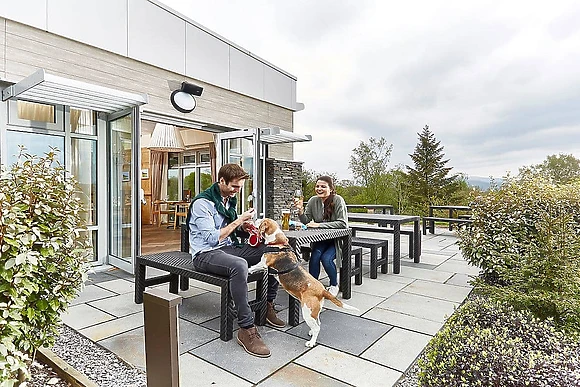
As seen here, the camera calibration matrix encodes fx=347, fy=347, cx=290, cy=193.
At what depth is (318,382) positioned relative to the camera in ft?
5.94

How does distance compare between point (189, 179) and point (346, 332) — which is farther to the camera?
point (189, 179)

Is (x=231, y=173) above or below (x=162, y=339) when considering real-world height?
above

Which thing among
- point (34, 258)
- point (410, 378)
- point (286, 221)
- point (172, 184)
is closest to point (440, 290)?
point (286, 221)

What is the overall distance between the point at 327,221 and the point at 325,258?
36 centimetres

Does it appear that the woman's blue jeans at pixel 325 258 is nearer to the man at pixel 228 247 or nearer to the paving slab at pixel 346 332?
the paving slab at pixel 346 332

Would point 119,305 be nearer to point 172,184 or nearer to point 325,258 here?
point 325,258

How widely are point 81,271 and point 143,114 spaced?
406 cm

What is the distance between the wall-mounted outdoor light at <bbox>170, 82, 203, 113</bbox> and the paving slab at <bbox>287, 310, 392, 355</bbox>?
4.18 m

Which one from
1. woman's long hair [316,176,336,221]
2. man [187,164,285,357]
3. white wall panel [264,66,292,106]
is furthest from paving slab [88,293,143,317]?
white wall panel [264,66,292,106]

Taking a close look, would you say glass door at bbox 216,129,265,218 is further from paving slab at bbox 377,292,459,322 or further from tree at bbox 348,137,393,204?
tree at bbox 348,137,393,204

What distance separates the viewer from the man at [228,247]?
222cm

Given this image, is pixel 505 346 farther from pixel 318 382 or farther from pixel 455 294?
pixel 455 294

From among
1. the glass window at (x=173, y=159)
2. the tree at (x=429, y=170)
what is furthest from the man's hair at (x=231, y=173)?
the tree at (x=429, y=170)

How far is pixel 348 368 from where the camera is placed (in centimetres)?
196
